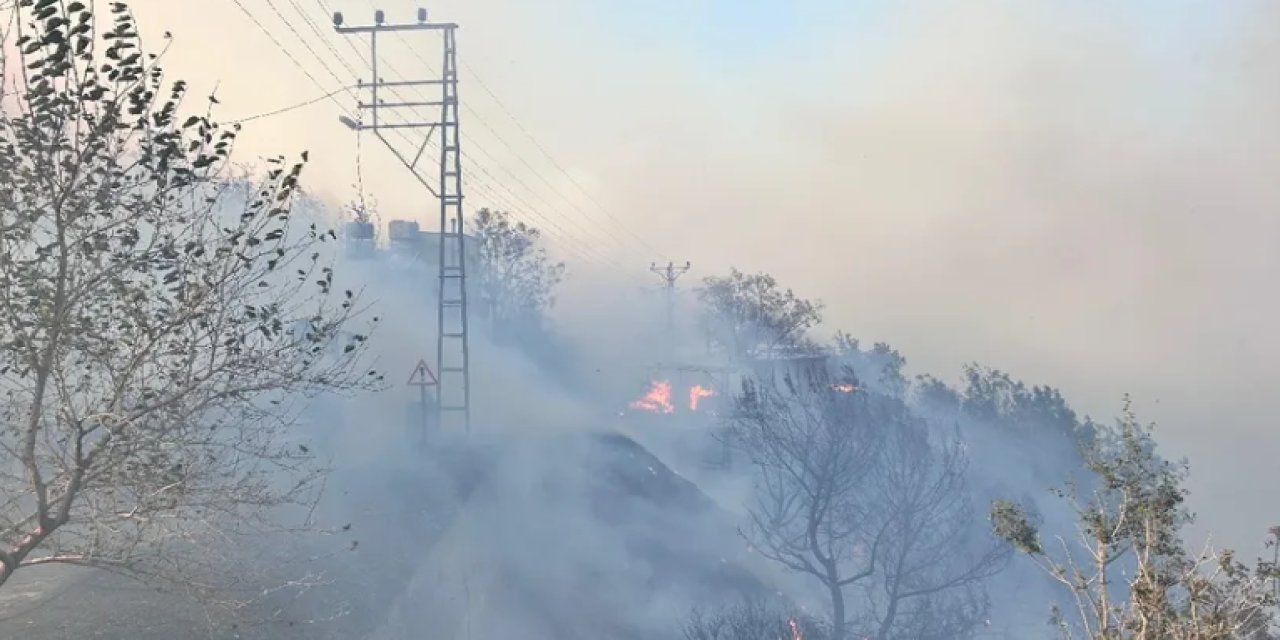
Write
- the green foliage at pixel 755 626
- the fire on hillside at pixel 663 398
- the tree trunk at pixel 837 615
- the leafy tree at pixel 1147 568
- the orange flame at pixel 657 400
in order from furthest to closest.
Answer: the fire on hillside at pixel 663 398, the orange flame at pixel 657 400, the tree trunk at pixel 837 615, the green foliage at pixel 755 626, the leafy tree at pixel 1147 568

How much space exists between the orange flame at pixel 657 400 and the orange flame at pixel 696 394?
156 centimetres

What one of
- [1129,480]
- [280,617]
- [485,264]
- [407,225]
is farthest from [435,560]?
[485,264]

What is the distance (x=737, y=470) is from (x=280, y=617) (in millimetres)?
36521

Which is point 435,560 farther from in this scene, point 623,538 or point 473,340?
point 473,340

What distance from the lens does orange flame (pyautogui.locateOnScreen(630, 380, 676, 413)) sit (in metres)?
68.8

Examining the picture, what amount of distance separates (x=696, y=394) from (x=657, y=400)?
330cm

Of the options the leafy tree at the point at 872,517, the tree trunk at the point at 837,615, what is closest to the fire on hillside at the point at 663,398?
the leafy tree at the point at 872,517

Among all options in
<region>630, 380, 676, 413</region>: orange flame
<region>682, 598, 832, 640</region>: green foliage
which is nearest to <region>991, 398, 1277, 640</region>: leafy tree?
<region>682, 598, 832, 640</region>: green foliage

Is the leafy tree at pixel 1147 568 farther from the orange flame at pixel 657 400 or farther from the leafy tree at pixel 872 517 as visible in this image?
the orange flame at pixel 657 400

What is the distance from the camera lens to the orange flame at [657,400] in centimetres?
6875

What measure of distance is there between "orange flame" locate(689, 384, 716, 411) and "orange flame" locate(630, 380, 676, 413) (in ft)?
5.13

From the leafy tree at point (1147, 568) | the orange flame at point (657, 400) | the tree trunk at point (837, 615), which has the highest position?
the leafy tree at point (1147, 568)

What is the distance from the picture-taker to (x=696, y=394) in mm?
70000

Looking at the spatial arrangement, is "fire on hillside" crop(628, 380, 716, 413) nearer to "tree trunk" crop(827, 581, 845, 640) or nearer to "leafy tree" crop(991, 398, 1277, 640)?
"tree trunk" crop(827, 581, 845, 640)
